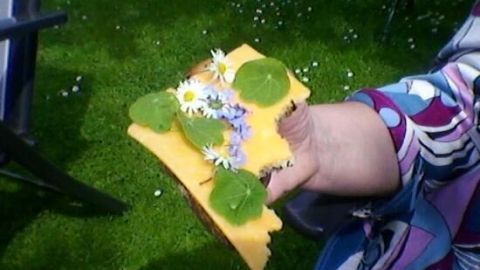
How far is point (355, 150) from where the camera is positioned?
3.28 feet

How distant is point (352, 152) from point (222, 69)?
0.59 ft

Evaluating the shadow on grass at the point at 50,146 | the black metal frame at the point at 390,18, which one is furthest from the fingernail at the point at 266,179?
the black metal frame at the point at 390,18

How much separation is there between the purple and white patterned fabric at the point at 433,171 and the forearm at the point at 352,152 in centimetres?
1

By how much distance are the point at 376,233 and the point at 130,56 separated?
2.07 metres

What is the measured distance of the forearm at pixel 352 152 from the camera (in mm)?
975

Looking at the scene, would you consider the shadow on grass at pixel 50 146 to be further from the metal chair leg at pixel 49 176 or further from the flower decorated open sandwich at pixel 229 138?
the flower decorated open sandwich at pixel 229 138

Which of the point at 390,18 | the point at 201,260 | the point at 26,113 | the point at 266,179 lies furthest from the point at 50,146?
the point at 266,179

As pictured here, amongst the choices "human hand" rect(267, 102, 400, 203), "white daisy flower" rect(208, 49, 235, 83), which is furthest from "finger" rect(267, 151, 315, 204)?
"white daisy flower" rect(208, 49, 235, 83)

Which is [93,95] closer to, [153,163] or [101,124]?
[101,124]

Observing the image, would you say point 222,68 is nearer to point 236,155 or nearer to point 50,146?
point 236,155

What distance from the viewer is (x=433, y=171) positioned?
3.52 ft

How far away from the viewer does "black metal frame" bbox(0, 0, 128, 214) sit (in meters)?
2.00

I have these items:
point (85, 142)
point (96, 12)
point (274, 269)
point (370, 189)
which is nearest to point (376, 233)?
point (370, 189)

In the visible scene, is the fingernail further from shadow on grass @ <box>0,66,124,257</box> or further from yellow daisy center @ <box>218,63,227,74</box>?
shadow on grass @ <box>0,66,124,257</box>
